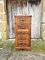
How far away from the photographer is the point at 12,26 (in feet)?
16.7

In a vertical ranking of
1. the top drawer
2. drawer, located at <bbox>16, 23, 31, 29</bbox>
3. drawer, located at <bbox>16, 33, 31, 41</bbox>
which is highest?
the top drawer

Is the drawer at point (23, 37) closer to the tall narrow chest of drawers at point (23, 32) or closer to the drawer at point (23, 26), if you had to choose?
the tall narrow chest of drawers at point (23, 32)

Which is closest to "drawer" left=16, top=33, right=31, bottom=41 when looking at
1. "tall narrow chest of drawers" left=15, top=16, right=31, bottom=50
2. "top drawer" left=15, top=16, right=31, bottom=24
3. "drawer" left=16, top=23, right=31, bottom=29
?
"tall narrow chest of drawers" left=15, top=16, right=31, bottom=50

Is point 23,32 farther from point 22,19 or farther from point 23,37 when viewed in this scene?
point 22,19

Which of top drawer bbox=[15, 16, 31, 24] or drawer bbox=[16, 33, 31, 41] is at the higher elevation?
top drawer bbox=[15, 16, 31, 24]

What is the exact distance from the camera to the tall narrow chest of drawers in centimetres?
394

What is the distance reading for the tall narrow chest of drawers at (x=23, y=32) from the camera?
3935mm

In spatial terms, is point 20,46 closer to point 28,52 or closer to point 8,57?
point 28,52

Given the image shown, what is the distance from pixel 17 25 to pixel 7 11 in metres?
1.16

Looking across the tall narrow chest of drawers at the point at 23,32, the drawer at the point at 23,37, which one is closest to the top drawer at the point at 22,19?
the tall narrow chest of drawers at the point at 23,32

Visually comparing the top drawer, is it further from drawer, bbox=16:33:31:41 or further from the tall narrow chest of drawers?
drawer, bbox=16:33:31:41

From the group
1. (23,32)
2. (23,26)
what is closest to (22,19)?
(23,26)

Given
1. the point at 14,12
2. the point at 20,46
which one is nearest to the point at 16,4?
the point at 14,12

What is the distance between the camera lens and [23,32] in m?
3.98
